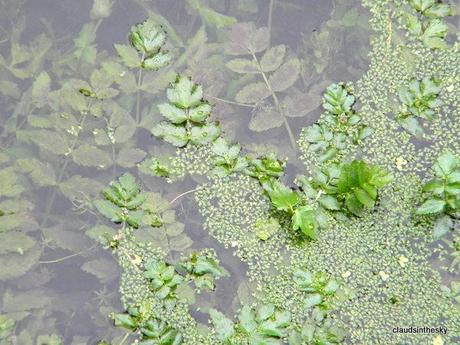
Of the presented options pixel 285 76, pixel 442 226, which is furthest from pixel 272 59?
pixel 442 226

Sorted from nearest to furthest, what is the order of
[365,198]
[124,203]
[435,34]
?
[365,198] → [124,203] → [435,34]

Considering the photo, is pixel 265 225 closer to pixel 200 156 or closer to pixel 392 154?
pixel 200 156

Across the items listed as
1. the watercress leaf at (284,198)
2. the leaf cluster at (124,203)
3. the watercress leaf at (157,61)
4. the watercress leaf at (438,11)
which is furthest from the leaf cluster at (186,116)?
the watercress leaf at (438,11)

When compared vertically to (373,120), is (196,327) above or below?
below

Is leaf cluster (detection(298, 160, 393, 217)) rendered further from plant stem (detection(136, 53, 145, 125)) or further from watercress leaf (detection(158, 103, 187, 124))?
plant stem (detection(136, 53, 145, 125))

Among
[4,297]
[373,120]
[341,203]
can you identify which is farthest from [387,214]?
[4,297]

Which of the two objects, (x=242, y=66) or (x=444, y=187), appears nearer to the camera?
(x=444, y=187)

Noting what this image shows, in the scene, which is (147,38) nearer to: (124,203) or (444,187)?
(124,203)
